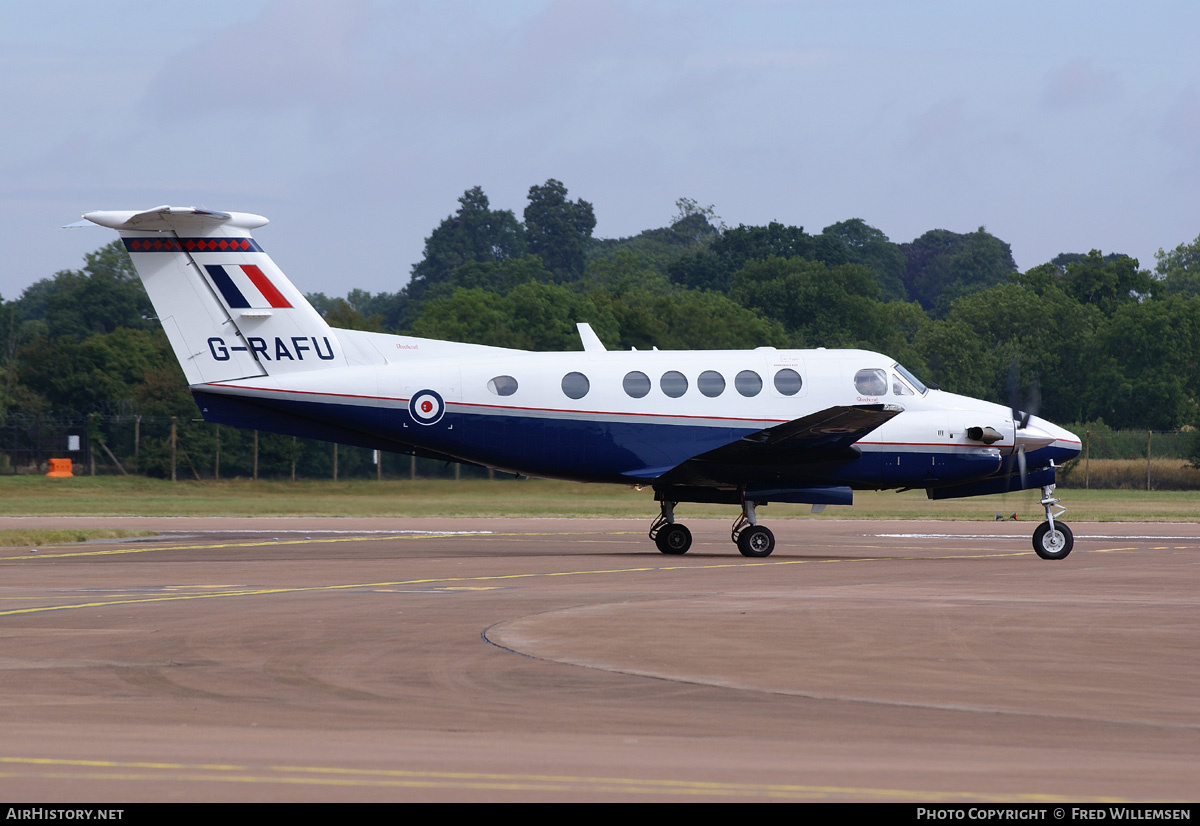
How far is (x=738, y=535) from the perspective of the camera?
23.1m

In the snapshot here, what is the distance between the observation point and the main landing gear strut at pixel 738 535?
22859 millimetres

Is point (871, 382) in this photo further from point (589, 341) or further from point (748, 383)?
point (589, 341)

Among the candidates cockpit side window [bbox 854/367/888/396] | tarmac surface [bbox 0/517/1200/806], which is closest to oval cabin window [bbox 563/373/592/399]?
tarmac surface [bbox 0/517/1200/806]

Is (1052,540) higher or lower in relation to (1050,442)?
lower

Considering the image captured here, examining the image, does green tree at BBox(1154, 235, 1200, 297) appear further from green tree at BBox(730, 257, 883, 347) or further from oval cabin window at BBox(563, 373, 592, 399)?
oval cabin window at BBox(563, 373, 592, 399)

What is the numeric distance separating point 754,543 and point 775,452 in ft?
5.45

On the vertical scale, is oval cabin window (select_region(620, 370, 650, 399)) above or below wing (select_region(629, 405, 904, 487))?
above

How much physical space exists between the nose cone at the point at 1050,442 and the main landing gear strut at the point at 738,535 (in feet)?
15.9

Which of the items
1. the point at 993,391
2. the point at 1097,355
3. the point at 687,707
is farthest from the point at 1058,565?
the point at 1097,355

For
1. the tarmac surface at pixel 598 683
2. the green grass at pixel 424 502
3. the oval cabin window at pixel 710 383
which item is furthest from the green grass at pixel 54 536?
the oval cabin window at pixel 710 383

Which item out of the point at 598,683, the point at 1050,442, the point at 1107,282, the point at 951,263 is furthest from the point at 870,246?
the point at 598,683

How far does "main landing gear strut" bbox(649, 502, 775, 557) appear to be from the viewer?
2286 cm

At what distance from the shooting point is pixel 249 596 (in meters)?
16.2

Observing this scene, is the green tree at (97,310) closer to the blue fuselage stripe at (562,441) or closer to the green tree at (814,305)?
the green tree at (814,305)
